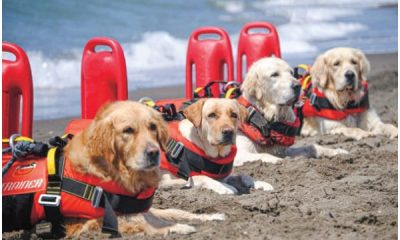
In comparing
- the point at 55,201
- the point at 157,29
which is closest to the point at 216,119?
the point at 55,201

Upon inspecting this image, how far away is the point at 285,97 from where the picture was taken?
723cm

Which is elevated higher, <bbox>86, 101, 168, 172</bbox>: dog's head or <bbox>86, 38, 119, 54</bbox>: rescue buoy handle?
<bbox>86, 38, 119, 54</bbox>: rescue buoy handle

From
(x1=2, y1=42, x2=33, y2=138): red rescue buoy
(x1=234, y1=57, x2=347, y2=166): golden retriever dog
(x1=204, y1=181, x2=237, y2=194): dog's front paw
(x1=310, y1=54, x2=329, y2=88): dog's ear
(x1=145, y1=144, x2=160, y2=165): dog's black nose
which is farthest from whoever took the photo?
(x1=310, y1=54, x2=329, y2=88): dog's ear

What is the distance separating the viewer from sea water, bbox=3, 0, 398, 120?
1424cm

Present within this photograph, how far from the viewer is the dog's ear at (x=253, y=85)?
23.9 feet

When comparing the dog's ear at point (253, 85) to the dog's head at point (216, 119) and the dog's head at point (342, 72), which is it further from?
the dog's head at point (342, 72)

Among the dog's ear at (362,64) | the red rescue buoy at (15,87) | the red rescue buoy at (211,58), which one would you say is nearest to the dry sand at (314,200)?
the dog's ear at (362,64)

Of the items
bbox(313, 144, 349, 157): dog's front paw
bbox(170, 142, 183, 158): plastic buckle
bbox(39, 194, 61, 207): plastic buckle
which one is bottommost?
bbox(313, 144, 349, 157): dog's front paw

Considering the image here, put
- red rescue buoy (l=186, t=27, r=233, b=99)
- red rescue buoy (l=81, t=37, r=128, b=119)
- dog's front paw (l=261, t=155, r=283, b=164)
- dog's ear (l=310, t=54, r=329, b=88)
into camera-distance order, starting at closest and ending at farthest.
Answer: dog's front paw (l=261, t=155, r=283, b=164), red rescue buoy (l=81, t=37, r=128, b=119), dog's ear (l=310, t=54, r=329, b=88), red rescue buoy (l=186, t=27, r=233, b=99)

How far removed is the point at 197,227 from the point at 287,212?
653 mm

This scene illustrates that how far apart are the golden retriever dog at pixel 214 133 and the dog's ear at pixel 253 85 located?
109 centimetres

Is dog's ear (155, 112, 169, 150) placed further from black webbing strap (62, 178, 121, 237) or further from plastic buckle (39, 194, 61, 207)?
plastic buckle (39, 194, 61, 207)

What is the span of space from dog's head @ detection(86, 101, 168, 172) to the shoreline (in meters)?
4.40

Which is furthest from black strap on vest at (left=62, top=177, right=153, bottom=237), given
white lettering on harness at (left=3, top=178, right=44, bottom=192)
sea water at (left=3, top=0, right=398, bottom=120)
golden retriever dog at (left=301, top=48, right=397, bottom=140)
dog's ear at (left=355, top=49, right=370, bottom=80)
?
sea water at (left=3, top=0, right=398, bottom=120)
